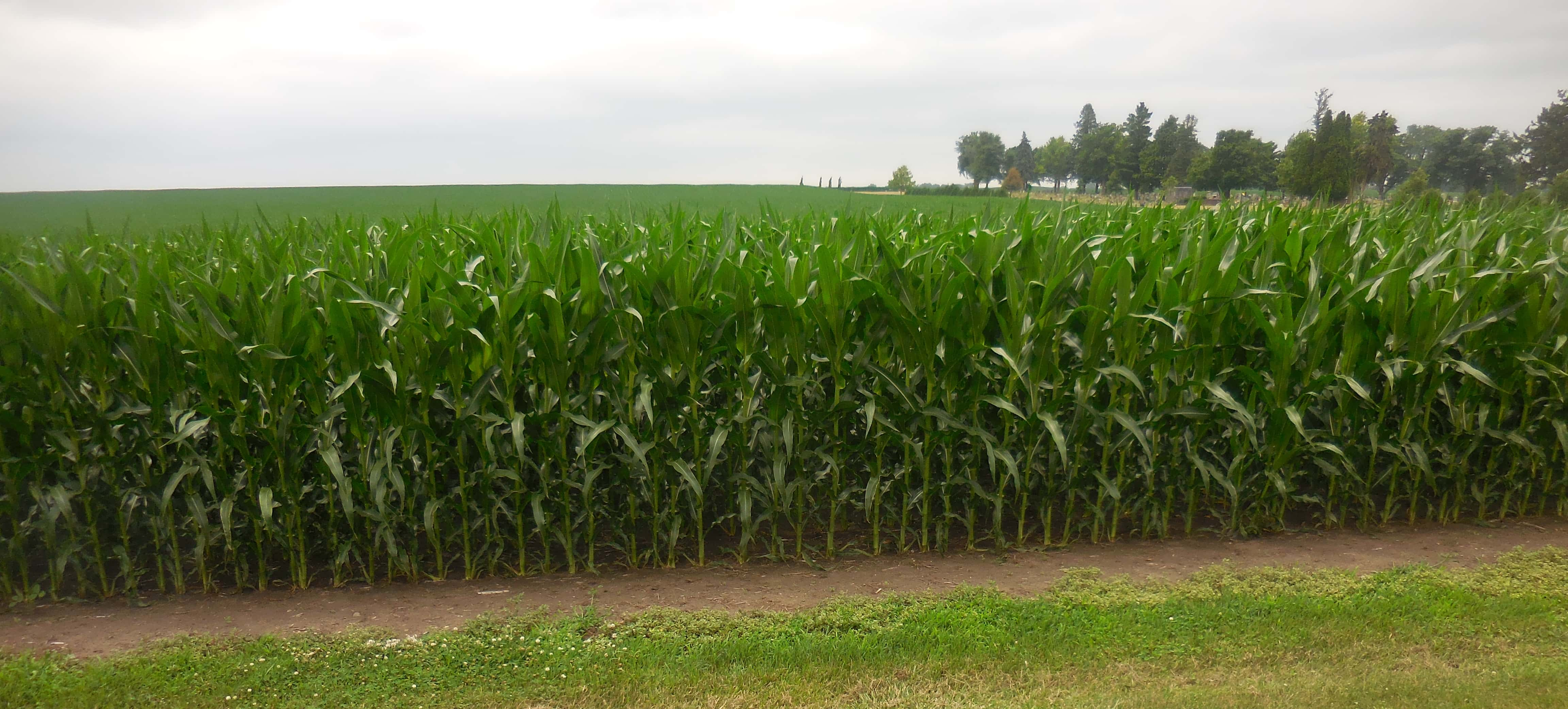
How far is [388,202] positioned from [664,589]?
37.6 meters

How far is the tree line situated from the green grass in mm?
4132

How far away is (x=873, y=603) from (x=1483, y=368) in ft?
10.3

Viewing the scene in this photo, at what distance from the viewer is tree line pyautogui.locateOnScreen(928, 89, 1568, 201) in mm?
15695

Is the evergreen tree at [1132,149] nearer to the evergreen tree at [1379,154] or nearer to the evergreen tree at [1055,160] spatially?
the evergreen tree at [1055,160]

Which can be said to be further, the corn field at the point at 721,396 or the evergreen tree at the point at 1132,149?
the evergreen tree at the point at 1132,149

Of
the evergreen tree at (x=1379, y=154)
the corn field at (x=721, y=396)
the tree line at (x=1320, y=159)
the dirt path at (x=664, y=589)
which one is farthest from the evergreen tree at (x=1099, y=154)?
the dirt path at (x=664, y=589)

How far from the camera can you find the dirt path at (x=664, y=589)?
3.08m

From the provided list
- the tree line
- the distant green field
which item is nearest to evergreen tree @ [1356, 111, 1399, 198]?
the tree line

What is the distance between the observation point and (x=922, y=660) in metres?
2.74

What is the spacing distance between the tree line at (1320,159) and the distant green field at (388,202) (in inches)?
149

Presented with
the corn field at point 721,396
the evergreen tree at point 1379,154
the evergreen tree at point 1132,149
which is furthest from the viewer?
the evergreen tree at point 1132,149

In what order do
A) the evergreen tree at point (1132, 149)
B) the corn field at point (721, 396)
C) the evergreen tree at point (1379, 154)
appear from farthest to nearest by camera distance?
the evergreen tree at point (1132, 149) < the evergreen tree at point (1379, 154) < the corn field at point (721, 396)

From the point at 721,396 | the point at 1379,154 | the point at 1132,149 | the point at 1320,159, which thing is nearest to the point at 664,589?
the point at 721,396

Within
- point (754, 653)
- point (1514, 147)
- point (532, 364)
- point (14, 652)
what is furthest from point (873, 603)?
point (1514, 147)
